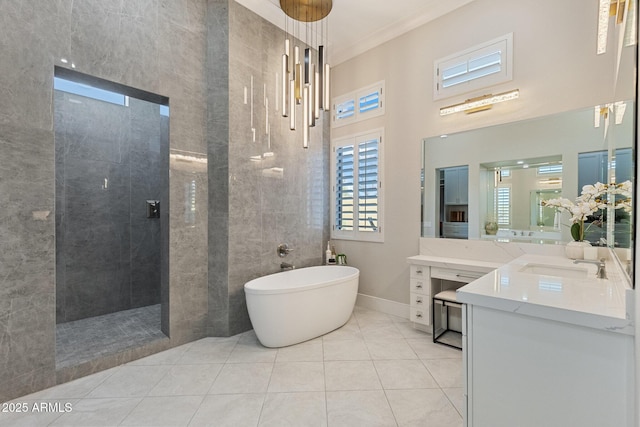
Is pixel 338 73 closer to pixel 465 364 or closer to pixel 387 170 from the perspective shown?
pixel 387 170

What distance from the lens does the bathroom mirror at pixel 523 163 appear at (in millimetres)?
2262

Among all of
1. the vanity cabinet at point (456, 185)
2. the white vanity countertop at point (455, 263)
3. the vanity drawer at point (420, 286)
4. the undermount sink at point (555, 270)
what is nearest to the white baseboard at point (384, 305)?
the vanity drawer at point (420, 286)

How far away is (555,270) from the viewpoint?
6.21 ft

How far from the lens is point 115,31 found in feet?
7.68

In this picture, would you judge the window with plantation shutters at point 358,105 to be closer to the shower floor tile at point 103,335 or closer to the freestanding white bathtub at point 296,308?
the freestanding white bathtub at point 296,308

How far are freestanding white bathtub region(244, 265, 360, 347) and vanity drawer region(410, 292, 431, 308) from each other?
1.99 feet

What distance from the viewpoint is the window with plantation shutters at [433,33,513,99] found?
2609 millimetres

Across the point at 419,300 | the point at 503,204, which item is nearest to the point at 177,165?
the point at 419,300

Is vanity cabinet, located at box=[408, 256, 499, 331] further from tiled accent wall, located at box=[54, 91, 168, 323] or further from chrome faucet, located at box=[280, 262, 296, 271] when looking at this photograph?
tiled accent wall, located at box=[54, 91, 168, 323]

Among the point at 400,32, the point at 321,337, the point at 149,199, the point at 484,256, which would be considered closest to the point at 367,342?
the point at 321,337

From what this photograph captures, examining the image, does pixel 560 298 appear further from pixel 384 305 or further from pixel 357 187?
pixel 357 187

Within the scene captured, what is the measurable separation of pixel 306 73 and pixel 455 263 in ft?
7.43

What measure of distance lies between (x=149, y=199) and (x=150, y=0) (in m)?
2.18

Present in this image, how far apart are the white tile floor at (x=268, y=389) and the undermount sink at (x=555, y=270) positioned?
938 mm
